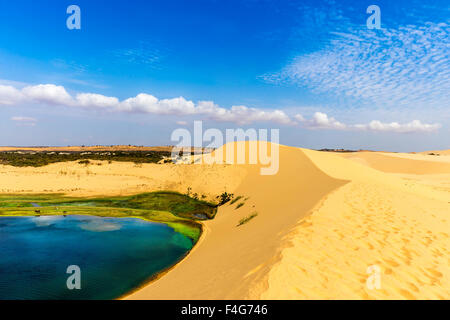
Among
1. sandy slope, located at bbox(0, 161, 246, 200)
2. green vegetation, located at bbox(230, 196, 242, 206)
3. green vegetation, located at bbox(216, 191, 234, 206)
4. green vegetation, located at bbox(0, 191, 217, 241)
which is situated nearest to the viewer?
green vegetation, located at bbox(0, 191, 217, 241)

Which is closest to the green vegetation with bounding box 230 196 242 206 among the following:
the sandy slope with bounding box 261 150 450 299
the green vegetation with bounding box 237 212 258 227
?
the green vegetation with bounding box 237 212 258 227

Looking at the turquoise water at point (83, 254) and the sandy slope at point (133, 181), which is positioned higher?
the sandy slope at point (133, 181)

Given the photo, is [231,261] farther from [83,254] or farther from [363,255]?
[83,254]

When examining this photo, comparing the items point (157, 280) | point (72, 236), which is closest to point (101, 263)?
point (157, 280)

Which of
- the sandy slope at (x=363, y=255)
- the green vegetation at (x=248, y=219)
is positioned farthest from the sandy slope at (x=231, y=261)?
the sandy slope at (x=363, y=255)

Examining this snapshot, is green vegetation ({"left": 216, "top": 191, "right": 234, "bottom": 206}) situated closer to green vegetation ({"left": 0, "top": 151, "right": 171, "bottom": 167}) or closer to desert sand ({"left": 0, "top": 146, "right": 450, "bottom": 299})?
desert sand ({"left": 0, "top": 146, "right": 450, "bottom": 299})

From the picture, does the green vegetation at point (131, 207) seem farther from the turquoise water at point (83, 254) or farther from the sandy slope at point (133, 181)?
the sandy slope at point (133, 181)
